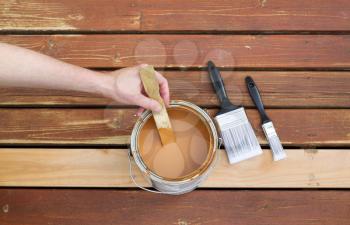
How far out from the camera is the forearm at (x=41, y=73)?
0.96m

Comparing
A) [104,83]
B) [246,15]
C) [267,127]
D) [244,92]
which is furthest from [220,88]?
[104,83]

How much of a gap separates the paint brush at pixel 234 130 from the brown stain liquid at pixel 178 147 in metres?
0.17

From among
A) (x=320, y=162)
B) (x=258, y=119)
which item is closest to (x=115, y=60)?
(x=258, y=119)

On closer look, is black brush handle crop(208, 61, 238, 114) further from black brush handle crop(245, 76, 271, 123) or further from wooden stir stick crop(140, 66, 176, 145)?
wooden stir stick crop(140, 66, 176, 145)

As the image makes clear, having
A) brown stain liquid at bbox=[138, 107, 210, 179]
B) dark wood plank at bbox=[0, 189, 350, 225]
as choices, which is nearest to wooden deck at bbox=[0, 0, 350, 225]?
dark wood plank at bbox=[0, 189, 350, 225]

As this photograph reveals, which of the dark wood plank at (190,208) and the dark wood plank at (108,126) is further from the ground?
the dark wood plank at (108,126)

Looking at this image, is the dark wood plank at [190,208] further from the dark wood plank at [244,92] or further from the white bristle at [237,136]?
the dark wood plank at [244,92]

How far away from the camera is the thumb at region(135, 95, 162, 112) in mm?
992

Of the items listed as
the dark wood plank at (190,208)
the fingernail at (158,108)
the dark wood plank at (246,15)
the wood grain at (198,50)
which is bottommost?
the dark wood plank at (190,208)

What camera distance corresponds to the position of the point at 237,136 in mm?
1218

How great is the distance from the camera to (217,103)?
1.28 m

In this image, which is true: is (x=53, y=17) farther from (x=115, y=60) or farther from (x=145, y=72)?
(x=145, y=72)

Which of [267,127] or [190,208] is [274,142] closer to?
[267,127]

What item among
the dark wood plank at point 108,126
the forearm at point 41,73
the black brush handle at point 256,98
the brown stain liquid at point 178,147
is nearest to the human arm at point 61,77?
the forearm at point 41,73
